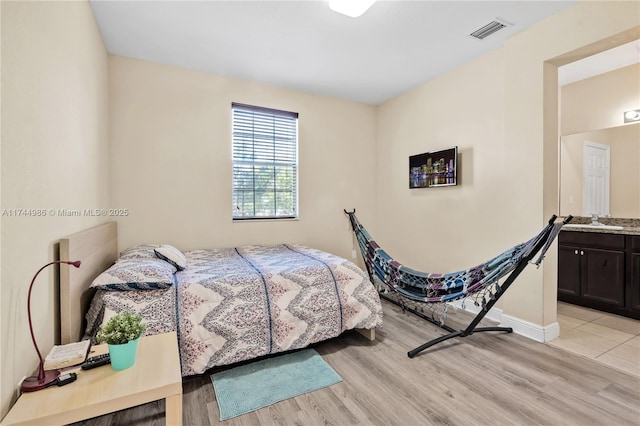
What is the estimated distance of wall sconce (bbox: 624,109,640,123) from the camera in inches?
126

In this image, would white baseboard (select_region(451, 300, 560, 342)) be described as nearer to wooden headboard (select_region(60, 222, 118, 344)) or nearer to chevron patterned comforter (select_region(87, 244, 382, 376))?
chevron patterned comforter (select_region(87, 244, 382, 376))

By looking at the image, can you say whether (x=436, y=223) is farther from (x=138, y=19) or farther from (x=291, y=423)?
(x=138, y=19)

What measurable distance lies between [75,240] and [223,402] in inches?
48.5

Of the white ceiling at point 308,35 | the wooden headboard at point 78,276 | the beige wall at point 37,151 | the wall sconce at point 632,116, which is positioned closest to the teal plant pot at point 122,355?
the beige wall at point 37,151

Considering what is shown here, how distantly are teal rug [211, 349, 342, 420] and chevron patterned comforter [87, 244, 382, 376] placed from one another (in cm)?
12

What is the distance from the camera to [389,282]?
297cm

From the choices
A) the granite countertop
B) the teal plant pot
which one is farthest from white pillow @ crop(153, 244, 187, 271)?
the granite countertop

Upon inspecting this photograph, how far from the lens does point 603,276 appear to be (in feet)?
10.1

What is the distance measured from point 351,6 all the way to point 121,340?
7.77 ft

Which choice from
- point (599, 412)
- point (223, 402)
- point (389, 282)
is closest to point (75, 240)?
point (223, 402)

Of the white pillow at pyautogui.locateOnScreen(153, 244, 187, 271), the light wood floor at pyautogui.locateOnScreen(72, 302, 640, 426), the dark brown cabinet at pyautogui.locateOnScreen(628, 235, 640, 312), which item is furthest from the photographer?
the dark brown cabinet at pyautogui.locateOnScreen(628, 235, 640, 312)

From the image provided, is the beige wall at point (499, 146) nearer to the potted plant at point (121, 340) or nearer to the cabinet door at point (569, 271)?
the cabinet door at point (569, 271)

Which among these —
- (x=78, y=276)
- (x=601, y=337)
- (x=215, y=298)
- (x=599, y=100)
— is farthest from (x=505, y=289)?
(x=599, y=100)

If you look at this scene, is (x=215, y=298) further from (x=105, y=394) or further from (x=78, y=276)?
(x=105, y=394)
